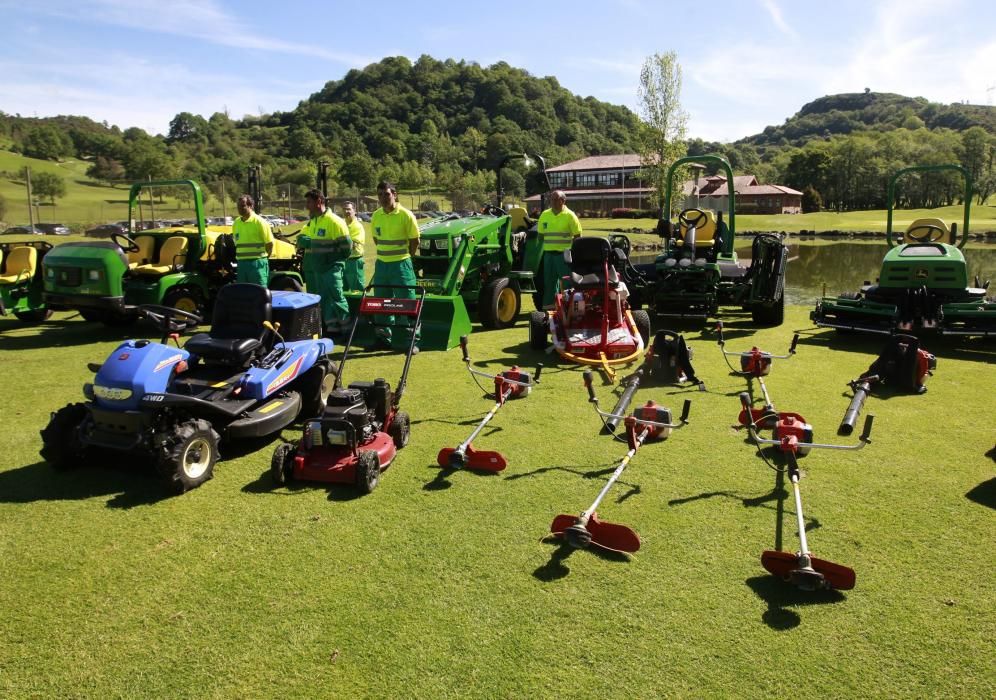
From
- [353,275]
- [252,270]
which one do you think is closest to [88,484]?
[252,270]

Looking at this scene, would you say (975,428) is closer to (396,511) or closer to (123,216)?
(396,511)

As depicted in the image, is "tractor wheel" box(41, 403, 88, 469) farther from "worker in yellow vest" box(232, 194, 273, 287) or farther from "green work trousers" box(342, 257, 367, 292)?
"green work trousers" box(342, 257, 367, 292)

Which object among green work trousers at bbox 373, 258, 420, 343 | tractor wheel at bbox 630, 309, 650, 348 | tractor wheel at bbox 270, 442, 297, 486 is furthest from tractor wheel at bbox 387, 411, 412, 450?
tractor wheel at bbox 630, 309, 650, 348

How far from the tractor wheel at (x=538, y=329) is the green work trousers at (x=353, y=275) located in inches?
111

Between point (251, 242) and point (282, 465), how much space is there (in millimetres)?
5470

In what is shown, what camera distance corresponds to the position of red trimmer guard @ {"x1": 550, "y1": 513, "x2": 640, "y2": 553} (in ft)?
11.8

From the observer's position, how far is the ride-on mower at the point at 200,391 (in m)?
4.44

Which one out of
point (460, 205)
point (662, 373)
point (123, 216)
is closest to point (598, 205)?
point (460, 205)

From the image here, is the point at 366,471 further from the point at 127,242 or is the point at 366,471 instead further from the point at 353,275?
the point at 127,242

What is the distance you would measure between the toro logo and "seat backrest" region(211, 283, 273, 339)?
362 mm

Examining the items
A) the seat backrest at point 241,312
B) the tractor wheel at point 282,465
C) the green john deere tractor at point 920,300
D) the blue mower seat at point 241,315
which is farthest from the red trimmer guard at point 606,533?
the green john deere tractor at point 920,300

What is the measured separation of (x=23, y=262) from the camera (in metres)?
10.7

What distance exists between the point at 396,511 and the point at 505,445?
134cm

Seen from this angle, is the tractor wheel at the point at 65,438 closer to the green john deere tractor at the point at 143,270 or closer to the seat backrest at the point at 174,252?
the green john deere tractor at the point at 143,270
